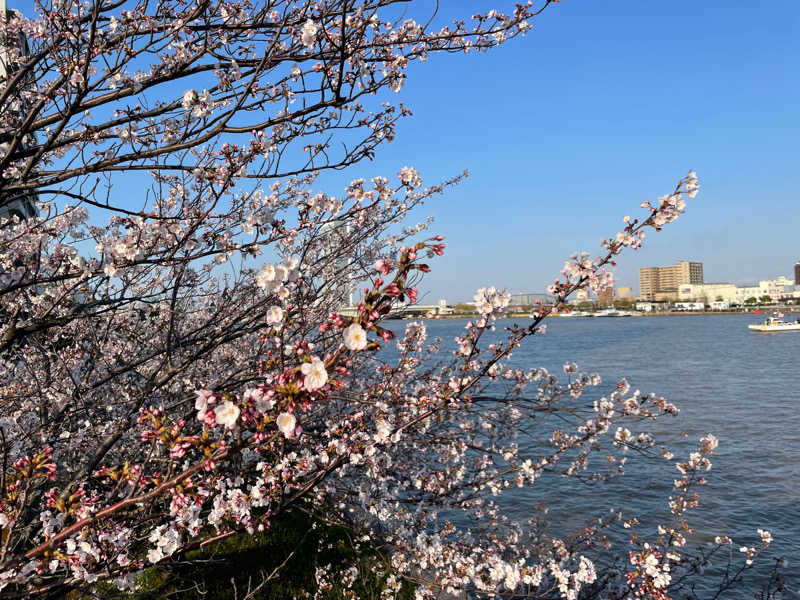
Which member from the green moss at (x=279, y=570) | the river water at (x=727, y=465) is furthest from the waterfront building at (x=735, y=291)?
the green moss at (x=279, y=570)

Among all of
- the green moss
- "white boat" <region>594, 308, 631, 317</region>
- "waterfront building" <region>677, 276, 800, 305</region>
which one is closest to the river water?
the green moss

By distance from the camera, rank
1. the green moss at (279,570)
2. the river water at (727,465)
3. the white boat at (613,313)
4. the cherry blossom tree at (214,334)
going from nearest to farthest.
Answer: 1. the cherry blossom tree at (214,334)
2. the green moss at (279,570)
3. the river water at (727,465)
4. the white boat at (613,313)

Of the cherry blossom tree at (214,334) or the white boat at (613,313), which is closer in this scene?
the cherry blossom tree at (214,334)

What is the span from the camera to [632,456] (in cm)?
1644

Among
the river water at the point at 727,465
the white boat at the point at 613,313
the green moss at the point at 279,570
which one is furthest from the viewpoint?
the white boat at the point at 613,313

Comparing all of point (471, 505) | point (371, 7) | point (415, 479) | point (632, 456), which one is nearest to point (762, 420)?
point (632, 456)

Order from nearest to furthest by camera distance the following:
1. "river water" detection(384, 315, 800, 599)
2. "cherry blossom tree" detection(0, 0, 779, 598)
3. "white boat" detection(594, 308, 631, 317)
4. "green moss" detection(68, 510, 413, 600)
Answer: "cherry blossom tree" detection(0, 0, 779, 598) → "green moss" detection(68, 510, 413, 600) → "river water" detection(384, 315, 800, 599) → "white boat" detection(594, 308, 631, 317)

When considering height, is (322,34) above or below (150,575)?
above

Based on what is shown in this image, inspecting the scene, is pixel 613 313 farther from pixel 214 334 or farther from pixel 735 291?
pixel 214 334

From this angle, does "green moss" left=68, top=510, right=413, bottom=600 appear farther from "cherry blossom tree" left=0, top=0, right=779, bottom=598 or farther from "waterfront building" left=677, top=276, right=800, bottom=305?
"waterfront building" left=677, top=276, right=800, bottom=305

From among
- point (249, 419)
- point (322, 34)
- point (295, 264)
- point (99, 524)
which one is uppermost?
point (322, 34)

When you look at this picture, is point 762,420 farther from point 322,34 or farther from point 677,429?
point 322,34

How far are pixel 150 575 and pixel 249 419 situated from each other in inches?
289

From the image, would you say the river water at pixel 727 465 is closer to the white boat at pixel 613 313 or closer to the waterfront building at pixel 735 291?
the white boat at pixel 613 313
